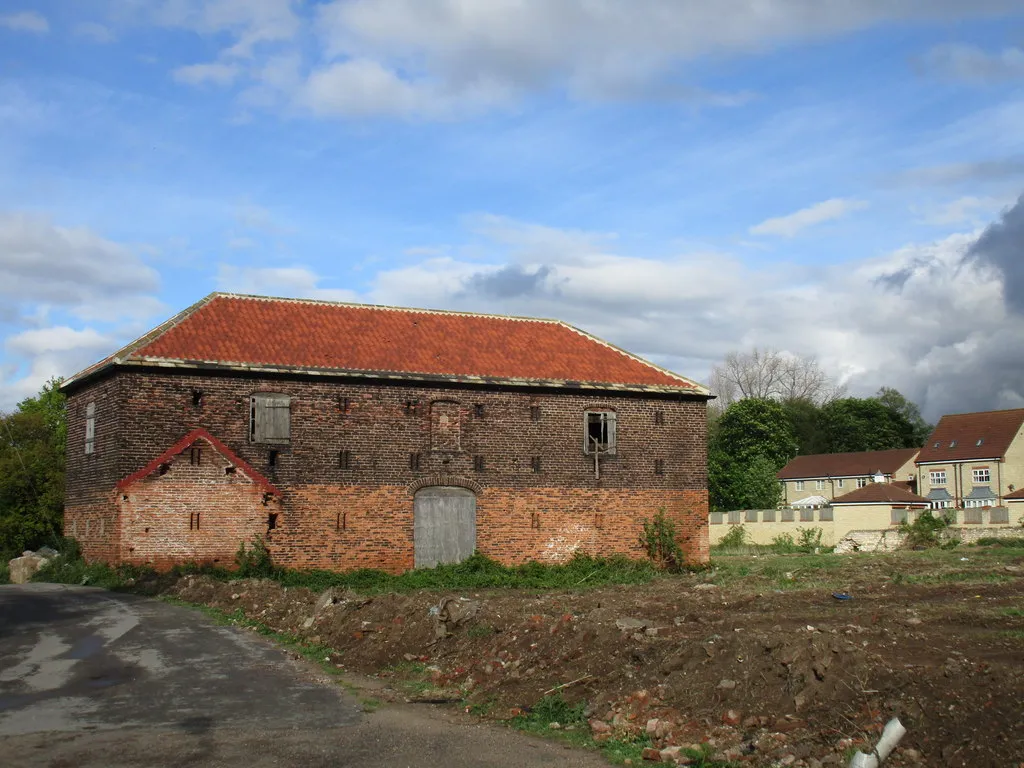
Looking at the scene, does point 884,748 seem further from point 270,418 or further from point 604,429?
point 604,429

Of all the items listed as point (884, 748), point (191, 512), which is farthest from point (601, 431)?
point (884, 748)

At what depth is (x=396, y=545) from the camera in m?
28.7

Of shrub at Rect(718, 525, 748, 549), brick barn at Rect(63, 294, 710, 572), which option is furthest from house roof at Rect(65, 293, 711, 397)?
shrub at Rect(718, 525, 748, 549)

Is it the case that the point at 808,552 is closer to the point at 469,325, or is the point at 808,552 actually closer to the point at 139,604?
the point at 469,325

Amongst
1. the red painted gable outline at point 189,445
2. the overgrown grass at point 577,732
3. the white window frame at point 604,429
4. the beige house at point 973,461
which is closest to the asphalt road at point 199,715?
the overgrown grass at point 577,732

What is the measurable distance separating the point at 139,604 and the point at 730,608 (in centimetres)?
1185

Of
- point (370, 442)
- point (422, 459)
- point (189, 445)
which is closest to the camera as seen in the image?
point (189, 445)

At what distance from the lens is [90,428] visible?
28.8 meters

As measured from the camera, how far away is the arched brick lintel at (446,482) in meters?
29.0

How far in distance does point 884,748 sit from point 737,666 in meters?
2.37

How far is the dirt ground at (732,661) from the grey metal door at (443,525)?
7587 millimetres

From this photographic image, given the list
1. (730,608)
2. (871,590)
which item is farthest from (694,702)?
(871,590)

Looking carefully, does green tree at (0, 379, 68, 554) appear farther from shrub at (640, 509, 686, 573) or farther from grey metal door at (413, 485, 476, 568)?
shrub at (640, 509, 686, 573)

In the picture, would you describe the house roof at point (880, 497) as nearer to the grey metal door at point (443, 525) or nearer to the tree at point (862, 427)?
the grey metal door at point (443, 525)
